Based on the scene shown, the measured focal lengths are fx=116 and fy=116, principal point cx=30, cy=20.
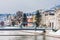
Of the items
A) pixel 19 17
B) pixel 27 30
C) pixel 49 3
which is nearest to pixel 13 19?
pixel 19 17

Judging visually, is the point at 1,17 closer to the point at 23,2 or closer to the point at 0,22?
the point at 0,22

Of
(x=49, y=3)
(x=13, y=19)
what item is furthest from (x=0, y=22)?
(x=49, y=3)

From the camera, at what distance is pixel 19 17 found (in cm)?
152

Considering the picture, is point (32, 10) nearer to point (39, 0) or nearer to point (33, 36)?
point (39, 0)

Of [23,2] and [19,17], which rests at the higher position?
[23,2]

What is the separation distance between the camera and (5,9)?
151cm

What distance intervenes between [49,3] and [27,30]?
463 mm

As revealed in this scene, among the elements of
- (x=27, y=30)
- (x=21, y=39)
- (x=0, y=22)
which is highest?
(x=0, y=22)

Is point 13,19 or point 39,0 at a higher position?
point 39,0

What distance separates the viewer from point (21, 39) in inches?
60.2

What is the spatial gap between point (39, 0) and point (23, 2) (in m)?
0.22

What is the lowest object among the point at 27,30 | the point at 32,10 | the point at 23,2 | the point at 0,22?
the point at 27,30

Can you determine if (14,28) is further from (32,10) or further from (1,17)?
(32,10)

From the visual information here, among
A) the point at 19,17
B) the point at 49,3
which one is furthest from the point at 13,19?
the point at 49,3
